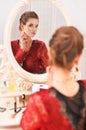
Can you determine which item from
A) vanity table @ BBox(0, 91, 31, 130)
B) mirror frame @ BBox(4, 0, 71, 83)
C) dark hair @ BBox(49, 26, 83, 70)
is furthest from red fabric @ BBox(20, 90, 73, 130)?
mirror frame @ BBox(4, 0, 71, 83)

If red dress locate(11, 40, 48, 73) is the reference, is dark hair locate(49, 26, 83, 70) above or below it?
above

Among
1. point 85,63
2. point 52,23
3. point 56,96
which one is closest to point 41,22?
point 52,23

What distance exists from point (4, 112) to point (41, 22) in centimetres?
54

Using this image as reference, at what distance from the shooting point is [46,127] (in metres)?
0.89

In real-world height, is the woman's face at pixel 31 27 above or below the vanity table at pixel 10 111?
above

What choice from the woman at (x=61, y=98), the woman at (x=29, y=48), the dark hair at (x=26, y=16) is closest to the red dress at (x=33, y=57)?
the woman at (x=29, y=48)

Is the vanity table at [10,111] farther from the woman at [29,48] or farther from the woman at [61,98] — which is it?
the woman at [61,98]

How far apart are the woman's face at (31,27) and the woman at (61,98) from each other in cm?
57

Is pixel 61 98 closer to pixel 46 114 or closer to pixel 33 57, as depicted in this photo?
pixel 46 114

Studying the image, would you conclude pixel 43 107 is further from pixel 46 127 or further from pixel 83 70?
pixel 83 70

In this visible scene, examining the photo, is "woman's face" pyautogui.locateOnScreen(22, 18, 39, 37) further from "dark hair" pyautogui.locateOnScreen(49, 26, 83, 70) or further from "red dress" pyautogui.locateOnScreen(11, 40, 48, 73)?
"dark hair" pyautogui.locateOnScreen(49, 26, 83, 70)

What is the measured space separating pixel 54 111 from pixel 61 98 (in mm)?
50

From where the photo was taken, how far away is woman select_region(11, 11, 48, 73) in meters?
1.43

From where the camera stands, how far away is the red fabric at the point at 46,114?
876 millimetres
